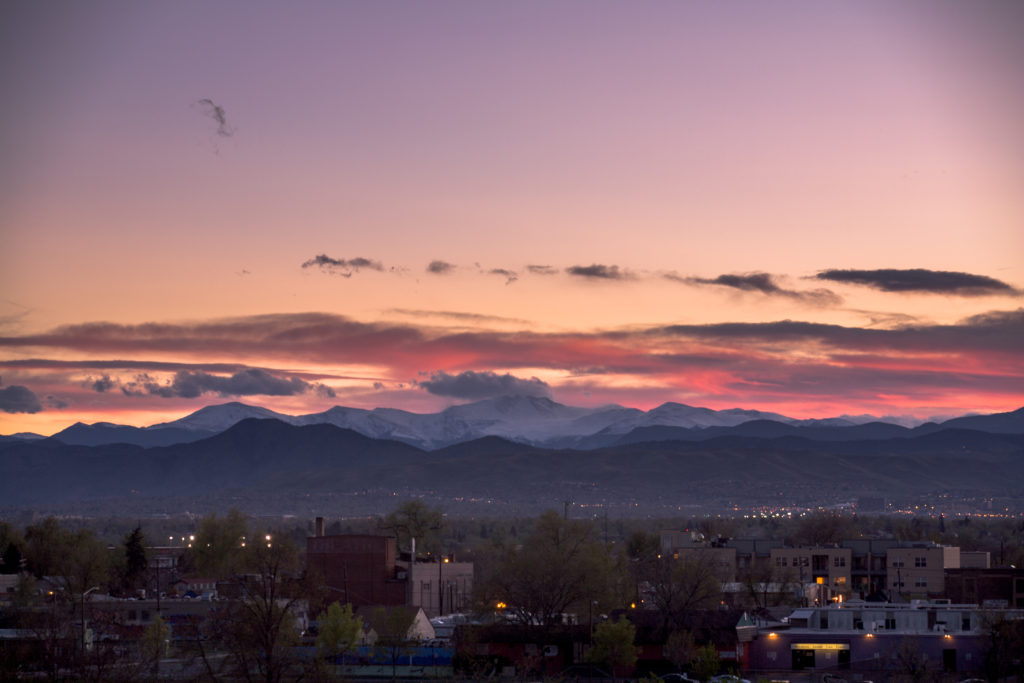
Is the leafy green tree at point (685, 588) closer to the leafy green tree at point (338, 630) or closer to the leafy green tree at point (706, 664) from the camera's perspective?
the leafy green tree at point (706, 664)

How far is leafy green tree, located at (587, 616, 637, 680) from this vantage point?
3652 inches

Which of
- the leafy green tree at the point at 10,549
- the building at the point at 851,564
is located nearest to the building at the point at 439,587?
the building at the point at 851,564

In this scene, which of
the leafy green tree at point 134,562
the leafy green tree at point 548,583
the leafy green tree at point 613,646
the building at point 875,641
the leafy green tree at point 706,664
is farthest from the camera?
the leafy green tree at point 134,562

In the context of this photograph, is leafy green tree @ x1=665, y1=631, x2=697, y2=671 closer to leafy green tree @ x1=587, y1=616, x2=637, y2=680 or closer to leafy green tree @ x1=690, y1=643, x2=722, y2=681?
leafy green tree @ x1=587, y1=616, x2=637, y2=680

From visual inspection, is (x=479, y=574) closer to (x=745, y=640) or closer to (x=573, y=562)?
(x=573, y=562)

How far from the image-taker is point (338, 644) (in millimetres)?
92812

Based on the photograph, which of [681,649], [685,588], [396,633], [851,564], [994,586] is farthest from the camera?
[851,564]

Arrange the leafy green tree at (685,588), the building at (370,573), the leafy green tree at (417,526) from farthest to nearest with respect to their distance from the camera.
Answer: the leafy green tree at (417,526)
the building at (370,573)
the leafy green tree at (685,588)

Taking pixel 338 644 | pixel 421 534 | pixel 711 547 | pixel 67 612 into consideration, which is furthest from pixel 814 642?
pixel 421 534

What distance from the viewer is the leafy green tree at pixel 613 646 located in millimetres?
92750

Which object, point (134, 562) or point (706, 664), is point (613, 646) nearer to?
point (706, 664)

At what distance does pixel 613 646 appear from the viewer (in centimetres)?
9294

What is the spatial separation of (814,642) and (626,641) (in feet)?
46.0

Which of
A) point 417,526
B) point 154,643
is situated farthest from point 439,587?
point 417,526
